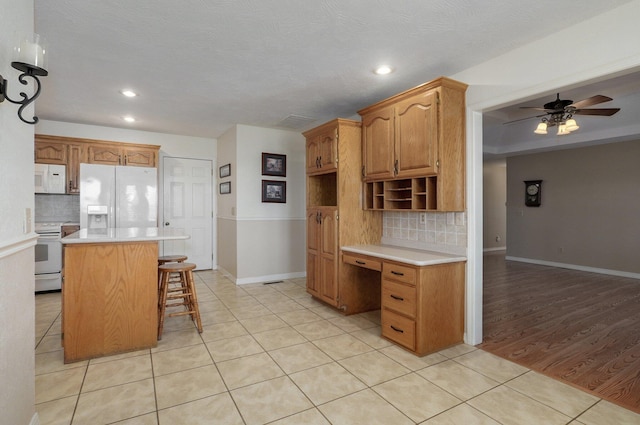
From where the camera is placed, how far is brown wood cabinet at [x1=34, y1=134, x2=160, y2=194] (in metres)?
4.55

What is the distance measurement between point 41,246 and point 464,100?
17.9ft

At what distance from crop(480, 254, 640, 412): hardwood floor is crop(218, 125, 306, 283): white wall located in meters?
3.05

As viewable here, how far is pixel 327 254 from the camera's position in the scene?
12.7ft

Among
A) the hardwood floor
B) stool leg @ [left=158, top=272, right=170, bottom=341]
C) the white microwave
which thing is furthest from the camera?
the white microwave

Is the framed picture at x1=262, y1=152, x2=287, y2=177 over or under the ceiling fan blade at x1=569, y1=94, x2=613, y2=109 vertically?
under

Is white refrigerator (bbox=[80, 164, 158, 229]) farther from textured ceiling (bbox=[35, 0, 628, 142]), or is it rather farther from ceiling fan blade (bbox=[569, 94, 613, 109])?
ceiling fan blade (bbox=[569, 94, 613, 109])

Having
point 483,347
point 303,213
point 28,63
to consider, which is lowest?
point 483,347

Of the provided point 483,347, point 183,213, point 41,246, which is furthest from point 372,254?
point 41,246

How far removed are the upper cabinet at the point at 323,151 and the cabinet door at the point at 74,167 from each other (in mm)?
3378

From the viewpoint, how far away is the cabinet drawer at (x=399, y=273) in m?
2.72

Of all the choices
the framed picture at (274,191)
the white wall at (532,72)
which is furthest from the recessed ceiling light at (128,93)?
the white wall at (532,72)

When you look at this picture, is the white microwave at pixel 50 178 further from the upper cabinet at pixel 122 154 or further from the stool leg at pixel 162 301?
the stool leg at pixel 162 301

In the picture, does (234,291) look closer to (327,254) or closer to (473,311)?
(327,254)

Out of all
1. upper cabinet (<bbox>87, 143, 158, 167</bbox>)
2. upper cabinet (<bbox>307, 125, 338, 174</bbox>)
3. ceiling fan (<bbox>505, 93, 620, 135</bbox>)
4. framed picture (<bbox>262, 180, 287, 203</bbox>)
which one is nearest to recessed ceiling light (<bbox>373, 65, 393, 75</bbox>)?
upper cabinet (<bbox>307, 125, 338, 174</bbox>)
